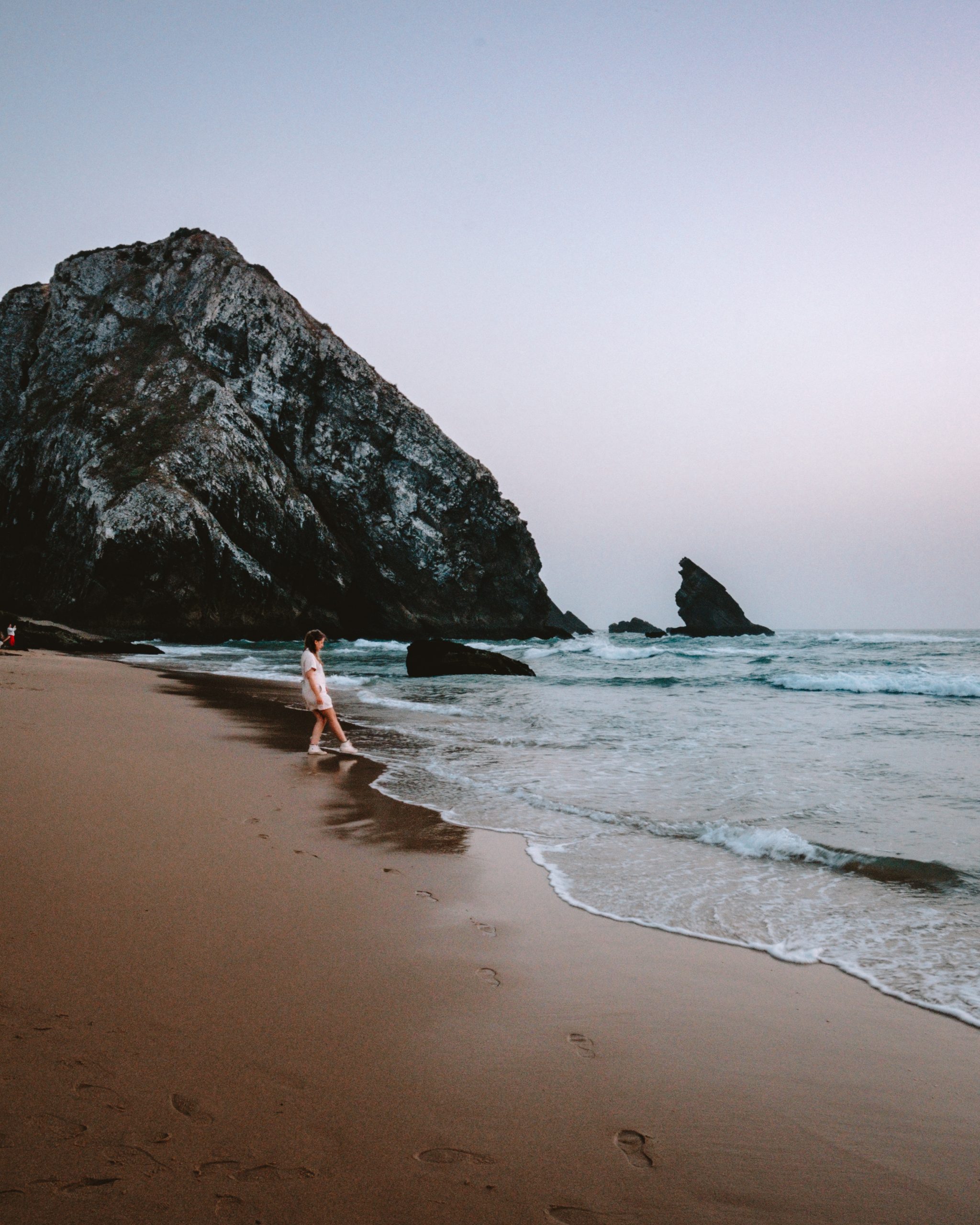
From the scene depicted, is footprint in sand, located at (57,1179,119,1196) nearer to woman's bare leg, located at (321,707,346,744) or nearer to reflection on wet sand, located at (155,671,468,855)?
reflection on wet sand, located at (155,671,468,855)

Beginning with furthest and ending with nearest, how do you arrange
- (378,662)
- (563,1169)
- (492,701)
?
(378,662) → (492,701) → (563,1169)

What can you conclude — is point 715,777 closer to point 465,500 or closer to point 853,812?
point 853,812

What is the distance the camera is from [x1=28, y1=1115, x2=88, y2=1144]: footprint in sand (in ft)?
5.22

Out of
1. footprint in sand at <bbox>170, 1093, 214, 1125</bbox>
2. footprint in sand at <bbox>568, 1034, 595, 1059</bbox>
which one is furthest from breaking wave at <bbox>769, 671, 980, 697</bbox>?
footprint in sand at <bbox>170, 1093, 214, 1125</bbox>

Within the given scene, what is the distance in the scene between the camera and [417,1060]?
2129 mm

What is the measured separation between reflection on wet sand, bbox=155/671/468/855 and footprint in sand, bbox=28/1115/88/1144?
121 inches

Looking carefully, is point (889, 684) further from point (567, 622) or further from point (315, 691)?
point (567, 622)

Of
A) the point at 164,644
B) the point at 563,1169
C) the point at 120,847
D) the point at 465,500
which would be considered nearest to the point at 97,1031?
the point at 563,1169

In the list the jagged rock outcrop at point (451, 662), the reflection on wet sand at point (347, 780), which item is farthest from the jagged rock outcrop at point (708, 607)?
the reflection on wet sand at point (347, 780)

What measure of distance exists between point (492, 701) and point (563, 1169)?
45.0 feet

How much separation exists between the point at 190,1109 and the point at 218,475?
48.4 meters

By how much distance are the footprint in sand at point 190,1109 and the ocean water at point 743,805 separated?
2.36 meters

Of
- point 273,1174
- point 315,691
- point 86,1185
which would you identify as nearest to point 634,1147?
point 273,1174

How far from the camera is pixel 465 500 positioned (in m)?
62.8
